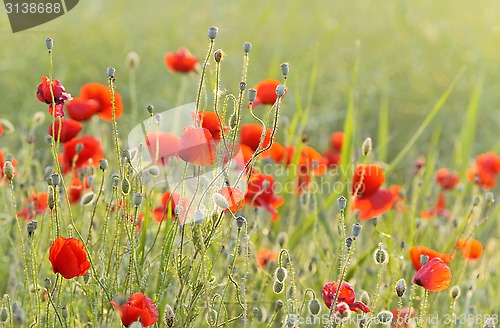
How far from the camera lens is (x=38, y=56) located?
14.6 feet

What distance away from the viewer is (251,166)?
1581mm

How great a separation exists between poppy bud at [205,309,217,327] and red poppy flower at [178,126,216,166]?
0.27 metres

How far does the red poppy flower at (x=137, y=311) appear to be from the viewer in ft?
4.30

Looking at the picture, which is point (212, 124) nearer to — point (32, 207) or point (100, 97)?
point (100, 97)

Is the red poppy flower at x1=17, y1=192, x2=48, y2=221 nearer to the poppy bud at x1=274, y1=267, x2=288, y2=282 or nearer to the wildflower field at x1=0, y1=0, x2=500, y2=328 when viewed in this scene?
the wildflower field at x1=0, y1=0, x2=500, y2=328

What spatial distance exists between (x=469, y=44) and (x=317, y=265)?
3115 mm

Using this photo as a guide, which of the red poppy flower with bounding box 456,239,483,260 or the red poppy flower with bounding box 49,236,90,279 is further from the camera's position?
the red poppy flower with bounding box 456,239,483,260

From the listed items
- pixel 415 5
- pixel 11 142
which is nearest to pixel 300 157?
pixel 11 142

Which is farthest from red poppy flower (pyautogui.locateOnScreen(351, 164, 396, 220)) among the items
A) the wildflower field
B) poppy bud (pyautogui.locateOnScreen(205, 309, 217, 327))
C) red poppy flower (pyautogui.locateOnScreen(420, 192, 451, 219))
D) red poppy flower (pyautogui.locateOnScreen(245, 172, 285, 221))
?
poppy bud (pyautogui.locateOnScreen(205, 309, 217, 327))

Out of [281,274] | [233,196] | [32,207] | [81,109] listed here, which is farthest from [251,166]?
[32,207]

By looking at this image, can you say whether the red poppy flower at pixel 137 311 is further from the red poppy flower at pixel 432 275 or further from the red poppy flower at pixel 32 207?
the red poppy flower at pixel 32 207

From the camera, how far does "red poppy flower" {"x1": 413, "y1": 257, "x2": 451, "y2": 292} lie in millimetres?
1478

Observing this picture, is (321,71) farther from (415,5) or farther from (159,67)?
(415,5)

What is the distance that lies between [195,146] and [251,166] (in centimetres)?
15
